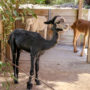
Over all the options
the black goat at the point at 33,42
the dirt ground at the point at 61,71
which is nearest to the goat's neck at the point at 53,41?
the black goat at the point at 33,42

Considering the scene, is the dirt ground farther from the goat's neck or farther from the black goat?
the goat's neck

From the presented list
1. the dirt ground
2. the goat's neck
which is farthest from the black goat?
the dirt ground

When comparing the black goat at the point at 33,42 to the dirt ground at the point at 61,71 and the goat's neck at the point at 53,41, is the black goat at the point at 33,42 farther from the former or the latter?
the dirt ground at the point at 61,71

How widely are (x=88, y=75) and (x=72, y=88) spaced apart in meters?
0.97

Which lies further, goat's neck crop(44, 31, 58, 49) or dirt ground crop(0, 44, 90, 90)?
dirt ground crop(0, 44, 90, 90)

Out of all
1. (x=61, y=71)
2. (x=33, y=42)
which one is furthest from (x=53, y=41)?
(x=61, y=71)

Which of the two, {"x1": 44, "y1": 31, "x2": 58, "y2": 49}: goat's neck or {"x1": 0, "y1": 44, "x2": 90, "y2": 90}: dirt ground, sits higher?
{"x1": 44, "y1": 31, "x2": 58, "y2": 49}: goat's neck

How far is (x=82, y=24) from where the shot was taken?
6.20 m

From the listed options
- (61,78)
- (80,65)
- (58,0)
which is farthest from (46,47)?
(58,0)

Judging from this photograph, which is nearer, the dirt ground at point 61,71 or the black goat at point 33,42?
the black goat at point 33,42

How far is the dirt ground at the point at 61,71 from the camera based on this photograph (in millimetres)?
3736

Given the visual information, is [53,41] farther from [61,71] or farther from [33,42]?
[61,71]

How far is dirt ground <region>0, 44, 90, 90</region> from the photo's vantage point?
3736 mm

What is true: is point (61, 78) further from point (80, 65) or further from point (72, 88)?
point (80, 65)
